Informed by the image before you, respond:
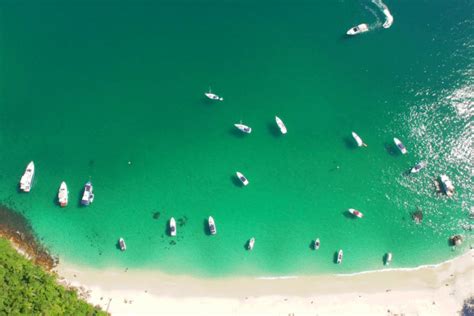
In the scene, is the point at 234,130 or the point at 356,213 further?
the point at 234,130

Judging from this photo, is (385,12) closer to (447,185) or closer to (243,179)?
(447,185)

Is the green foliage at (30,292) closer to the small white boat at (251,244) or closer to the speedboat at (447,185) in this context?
the small white boat at (251,244)

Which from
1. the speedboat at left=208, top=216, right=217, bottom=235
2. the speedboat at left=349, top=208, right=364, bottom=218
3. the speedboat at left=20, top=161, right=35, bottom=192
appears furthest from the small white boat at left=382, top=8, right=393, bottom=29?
the speedboat at left=20, top=161, right=35, bottom=192

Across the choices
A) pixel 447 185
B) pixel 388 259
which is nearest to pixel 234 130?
pixel 388 259

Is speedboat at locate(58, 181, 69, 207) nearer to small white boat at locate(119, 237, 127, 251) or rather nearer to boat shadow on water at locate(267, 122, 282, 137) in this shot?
small white boat at locate(119, 237, 127, 251)

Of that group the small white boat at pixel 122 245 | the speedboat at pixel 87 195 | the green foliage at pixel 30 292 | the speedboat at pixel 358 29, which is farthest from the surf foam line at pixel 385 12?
the green foliage at pixel 30 292

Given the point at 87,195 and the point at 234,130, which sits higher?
the point at 234,130
